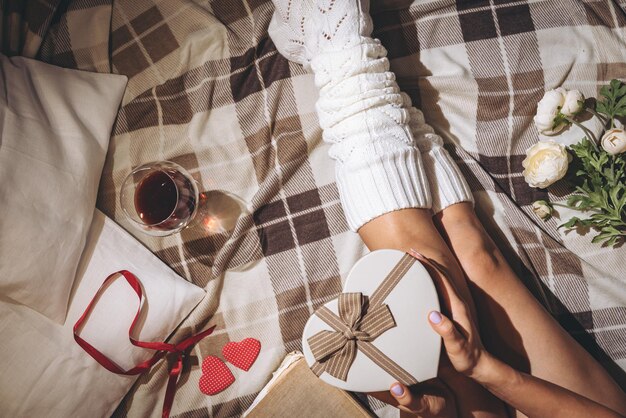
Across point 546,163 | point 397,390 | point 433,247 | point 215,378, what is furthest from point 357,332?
point 546,163

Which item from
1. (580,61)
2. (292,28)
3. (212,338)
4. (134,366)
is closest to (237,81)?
(292,28)

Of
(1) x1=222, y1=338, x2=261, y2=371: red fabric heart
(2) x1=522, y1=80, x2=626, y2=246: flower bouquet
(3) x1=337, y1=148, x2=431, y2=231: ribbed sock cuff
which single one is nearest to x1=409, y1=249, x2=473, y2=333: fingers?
(3) x1=337, y1=148, x2=431, y2=231: ribbed sock cuff

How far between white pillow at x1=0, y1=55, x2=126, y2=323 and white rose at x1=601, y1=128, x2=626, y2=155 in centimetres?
138

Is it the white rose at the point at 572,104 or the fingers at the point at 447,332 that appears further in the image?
the white rose at the point at 572,104

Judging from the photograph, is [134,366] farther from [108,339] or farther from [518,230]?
[518,230]

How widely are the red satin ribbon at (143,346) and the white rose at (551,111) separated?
1099mm

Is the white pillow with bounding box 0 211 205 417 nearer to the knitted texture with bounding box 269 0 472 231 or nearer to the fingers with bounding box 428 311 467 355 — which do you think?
the knitted texture with bounding box 269 0 472 231

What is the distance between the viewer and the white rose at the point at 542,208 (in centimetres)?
114

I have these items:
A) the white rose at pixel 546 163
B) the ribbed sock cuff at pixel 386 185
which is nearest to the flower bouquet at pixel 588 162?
the white rose at pixel 546 163

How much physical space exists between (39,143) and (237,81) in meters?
0.57

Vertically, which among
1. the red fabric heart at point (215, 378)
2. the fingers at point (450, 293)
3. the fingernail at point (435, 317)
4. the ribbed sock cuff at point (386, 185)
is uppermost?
the ribbed sock cuff at point (386, 185)

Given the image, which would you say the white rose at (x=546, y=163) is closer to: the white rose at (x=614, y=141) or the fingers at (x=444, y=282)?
the white rose at (x=614, y=141)

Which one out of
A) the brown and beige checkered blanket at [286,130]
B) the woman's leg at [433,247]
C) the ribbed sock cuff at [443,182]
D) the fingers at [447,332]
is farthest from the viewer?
the brown and beige checkered blanket at [286,130]

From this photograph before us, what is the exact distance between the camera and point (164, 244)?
1259mm
